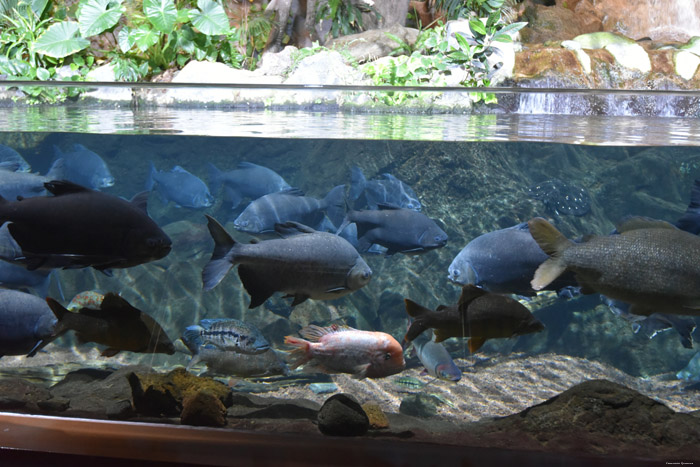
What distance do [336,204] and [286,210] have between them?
20cm

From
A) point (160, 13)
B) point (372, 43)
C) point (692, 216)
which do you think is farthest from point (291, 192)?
point (372, 43)

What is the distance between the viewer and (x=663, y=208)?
1914 mm

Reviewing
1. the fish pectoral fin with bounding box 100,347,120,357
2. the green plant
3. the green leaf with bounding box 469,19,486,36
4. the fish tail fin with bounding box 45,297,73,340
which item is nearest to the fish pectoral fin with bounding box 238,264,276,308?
the fish pectoral fin with bounding box 100,347,120,357

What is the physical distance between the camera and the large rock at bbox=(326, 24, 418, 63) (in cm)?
970

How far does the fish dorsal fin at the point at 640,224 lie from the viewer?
1657mm

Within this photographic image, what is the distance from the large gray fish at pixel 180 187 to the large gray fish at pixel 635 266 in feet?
3.91

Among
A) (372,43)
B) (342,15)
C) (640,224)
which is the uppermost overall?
(342,15)

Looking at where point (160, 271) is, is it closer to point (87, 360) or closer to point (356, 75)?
point (87, 360)

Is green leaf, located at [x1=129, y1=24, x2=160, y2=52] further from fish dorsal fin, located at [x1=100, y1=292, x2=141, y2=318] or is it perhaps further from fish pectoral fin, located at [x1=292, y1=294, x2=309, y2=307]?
fish pectoral fin, located at [x1=292, y1=294, x2=309, y2=307]

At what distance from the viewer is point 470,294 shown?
5.36ft

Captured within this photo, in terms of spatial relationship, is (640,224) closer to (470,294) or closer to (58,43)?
(470,294)

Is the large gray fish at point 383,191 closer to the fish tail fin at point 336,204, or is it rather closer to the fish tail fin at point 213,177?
the fish tail fin at point 336,204

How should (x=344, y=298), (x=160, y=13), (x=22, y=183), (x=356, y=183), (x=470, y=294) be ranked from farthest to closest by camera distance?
(x=160, y=13) → (x=356, y=183) → (x=22, y=183) → (x=344, y=298) → (x=470, y=294)

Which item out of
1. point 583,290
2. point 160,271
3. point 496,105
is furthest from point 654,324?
point 160,271
